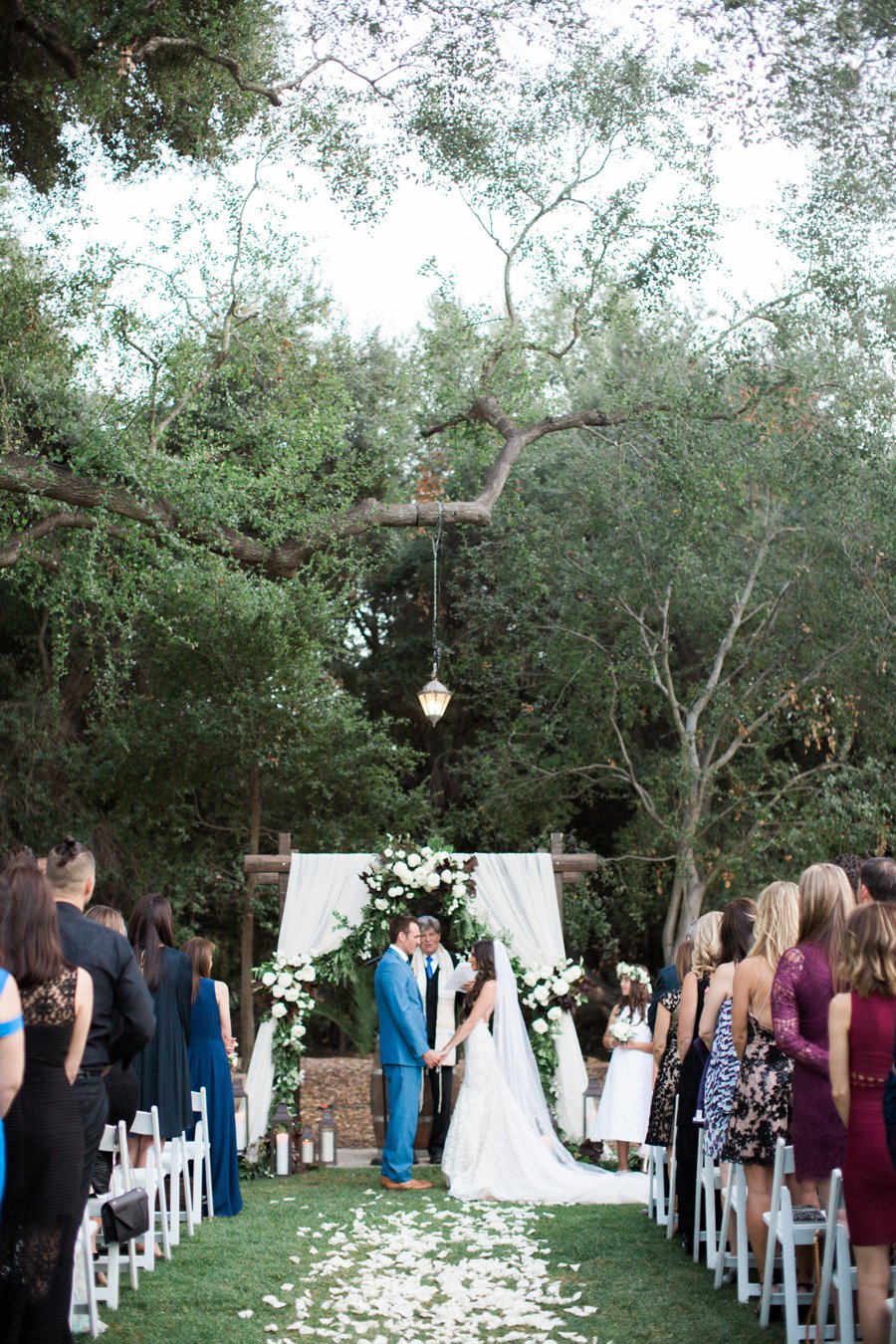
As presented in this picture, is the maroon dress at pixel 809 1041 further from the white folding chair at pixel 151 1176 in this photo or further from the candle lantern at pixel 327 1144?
the candle lantern at pixel 327 1144

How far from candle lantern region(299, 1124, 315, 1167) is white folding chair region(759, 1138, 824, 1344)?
19.1 feet

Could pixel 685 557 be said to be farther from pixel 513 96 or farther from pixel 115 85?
pixel 115 85

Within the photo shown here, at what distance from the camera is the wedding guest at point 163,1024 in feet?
22.0

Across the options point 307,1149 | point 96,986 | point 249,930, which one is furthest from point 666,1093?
point 249,930

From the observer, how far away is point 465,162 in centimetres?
1302

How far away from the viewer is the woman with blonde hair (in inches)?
201

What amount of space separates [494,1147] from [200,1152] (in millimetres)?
2095

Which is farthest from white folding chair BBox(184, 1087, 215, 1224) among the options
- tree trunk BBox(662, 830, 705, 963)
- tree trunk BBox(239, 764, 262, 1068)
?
tree trunk BBox(239, 764, 262, 1068)

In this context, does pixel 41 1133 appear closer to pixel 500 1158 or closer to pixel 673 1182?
pixel 673 1182

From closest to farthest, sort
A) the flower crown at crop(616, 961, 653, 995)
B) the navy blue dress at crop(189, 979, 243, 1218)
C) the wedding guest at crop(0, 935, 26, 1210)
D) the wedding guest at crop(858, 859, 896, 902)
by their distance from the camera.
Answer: the wedding guest at crop(0, 935, 26, 1210), the wedding guest at crop(858, 859, 896, 902), the navy blue dress at crop(189, 979, 243, 1218), the flower crown at crop(616, 961, 653, 995)

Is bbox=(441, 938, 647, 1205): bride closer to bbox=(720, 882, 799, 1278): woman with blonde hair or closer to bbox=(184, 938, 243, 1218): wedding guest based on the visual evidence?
bbox=(184, 938, 243, 1218): wedding guest

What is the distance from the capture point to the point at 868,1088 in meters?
3.73

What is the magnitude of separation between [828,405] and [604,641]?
393 centimetres

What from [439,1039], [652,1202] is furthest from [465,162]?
[652,1202]
